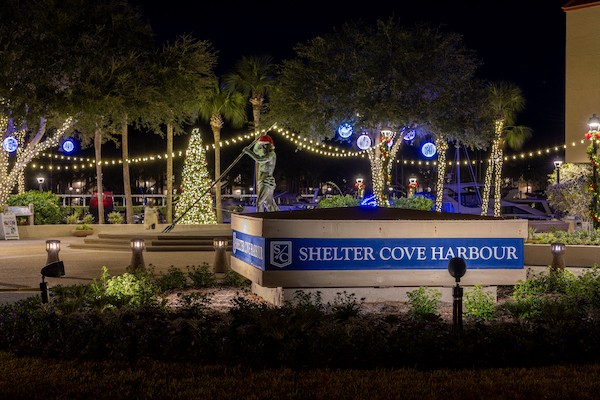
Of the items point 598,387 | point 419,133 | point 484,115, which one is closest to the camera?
point 598,387

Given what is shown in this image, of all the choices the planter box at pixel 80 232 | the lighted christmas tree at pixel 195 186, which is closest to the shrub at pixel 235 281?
the lighted christmas tree at pixel 195 186

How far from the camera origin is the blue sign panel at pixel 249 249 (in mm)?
12258

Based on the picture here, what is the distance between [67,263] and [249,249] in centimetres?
1034

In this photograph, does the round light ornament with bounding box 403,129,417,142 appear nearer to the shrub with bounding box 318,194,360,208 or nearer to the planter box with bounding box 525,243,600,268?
the shrub with bounding box 318,194,360,208

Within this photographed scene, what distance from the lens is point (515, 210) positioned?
51.1 meters

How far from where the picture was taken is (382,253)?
1229 cm

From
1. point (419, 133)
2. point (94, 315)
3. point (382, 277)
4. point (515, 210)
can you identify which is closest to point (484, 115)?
point (419, 133)

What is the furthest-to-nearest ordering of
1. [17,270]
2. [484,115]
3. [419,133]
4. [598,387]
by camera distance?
1. [419,133]
2. [484,115]
3. [17,270]
4. [598,387]

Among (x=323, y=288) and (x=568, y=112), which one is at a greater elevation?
(x=568, y=112)

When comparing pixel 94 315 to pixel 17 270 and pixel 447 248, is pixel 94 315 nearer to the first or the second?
pixel 447 248

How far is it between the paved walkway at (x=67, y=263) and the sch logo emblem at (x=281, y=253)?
4945mm

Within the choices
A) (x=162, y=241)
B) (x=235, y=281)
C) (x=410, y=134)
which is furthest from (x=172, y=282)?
(x=410, y=134)

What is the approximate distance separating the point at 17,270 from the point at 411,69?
60.8ft

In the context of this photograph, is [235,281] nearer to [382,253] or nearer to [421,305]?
[382,253]
